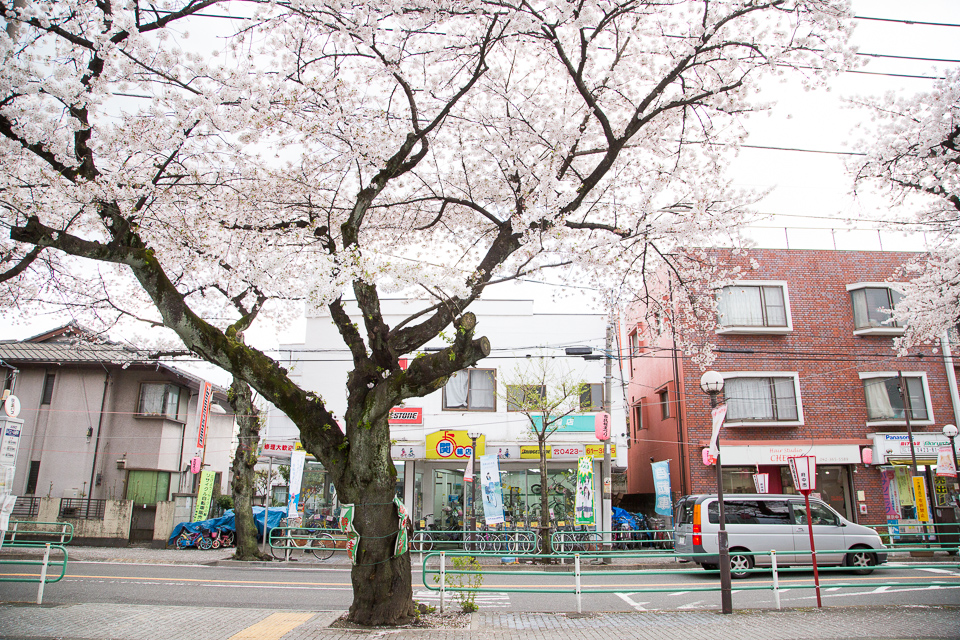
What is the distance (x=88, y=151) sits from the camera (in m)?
8.33

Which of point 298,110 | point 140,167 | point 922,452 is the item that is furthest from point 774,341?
point 140,167

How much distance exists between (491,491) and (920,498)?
14.2 metres

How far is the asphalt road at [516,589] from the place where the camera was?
10438mm

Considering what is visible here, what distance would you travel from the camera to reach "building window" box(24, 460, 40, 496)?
23.3m

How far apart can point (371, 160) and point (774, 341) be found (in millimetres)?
18022

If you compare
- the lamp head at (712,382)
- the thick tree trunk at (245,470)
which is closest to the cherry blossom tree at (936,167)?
the lamp head at (712,382)

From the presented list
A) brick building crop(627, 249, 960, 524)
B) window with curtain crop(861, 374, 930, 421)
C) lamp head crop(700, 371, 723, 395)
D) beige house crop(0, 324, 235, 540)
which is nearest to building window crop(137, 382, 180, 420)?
beige house crop(0, 324, 235, 540)

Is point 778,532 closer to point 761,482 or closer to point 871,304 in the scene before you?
point 761,482

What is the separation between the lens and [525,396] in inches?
843

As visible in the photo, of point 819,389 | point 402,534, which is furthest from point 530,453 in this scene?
point 402,534

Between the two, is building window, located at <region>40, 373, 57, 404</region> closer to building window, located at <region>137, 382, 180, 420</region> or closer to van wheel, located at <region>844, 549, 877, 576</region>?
building window, located at <region>137, 382, 180, 420</region>

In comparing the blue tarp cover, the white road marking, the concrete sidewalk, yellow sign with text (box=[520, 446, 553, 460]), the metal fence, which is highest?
yellow sign with text (box=[520, 446, 553, 460])

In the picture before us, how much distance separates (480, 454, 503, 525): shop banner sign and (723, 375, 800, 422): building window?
28.1 ft

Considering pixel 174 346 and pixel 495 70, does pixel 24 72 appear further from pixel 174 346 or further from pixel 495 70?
pixel 174 346
